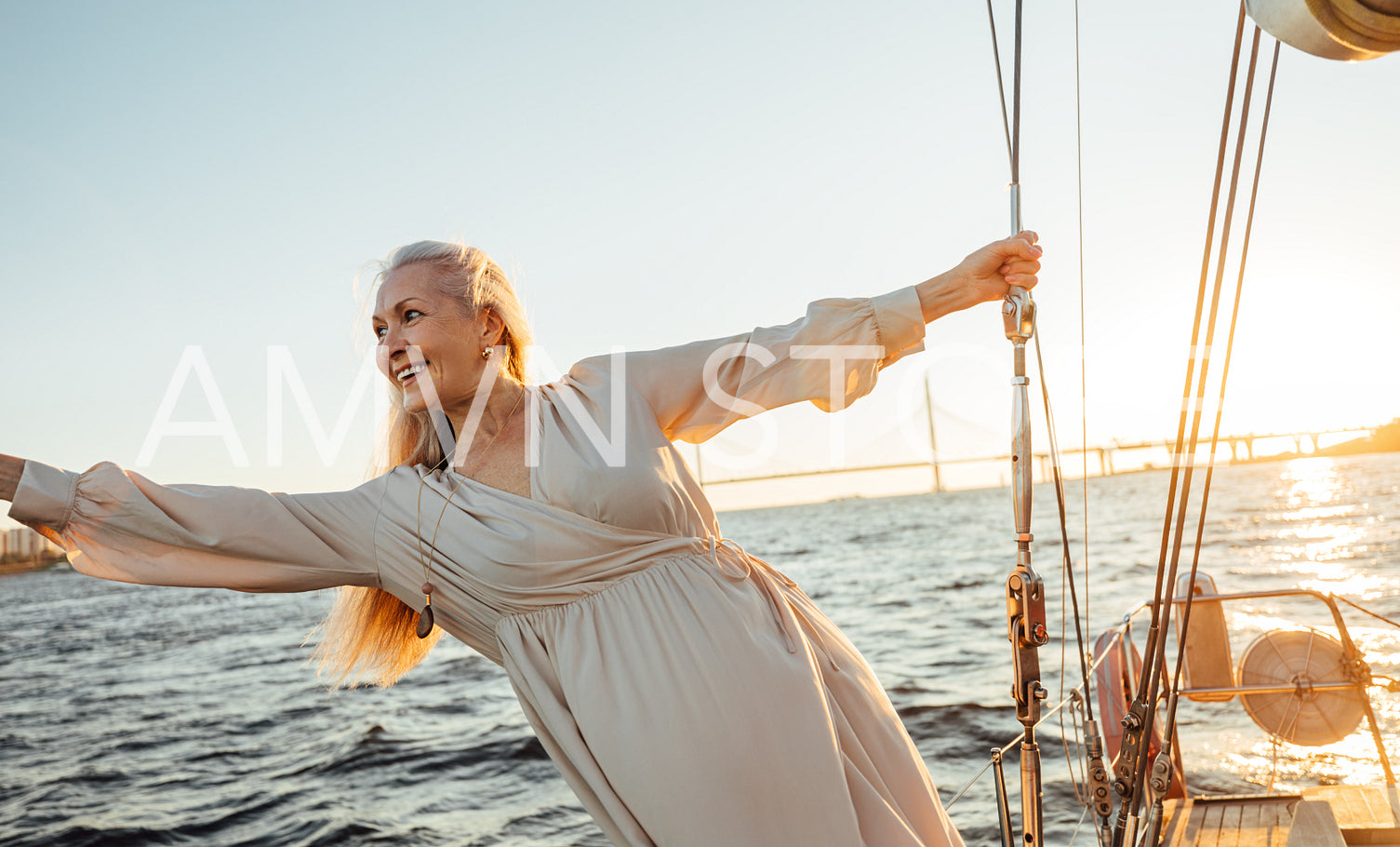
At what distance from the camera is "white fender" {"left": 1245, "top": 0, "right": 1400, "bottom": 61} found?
916mm

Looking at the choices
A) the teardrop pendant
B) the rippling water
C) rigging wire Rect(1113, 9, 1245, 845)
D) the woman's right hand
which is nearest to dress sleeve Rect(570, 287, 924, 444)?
the teardrop pendant

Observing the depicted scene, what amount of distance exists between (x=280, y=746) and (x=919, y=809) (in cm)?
752

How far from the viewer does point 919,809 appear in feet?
4.33

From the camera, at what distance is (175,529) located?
1357 mm

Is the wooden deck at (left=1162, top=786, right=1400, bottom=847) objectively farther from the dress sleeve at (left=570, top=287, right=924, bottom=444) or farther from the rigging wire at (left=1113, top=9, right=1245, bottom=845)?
the dress sleeve at (left=570, top=287, right=924, bottom=444)

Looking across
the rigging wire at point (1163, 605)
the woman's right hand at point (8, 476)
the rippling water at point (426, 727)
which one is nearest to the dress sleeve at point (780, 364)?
the rigging wire at point (1163, 605)

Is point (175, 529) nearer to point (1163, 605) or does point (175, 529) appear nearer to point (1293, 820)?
point (1163, 605)

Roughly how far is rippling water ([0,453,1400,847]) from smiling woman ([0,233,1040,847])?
3.43 meters

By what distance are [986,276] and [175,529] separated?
1.17 meters

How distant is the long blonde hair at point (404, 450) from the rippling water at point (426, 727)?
11.2 ft

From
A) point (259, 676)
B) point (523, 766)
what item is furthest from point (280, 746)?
point (259, 676)

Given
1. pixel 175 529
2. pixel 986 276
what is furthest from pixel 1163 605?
pixel 175 529

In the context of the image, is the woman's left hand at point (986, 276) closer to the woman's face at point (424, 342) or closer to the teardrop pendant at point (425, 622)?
the woman's face at point (424, 342)

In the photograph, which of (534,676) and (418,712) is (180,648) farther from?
(534,676)
